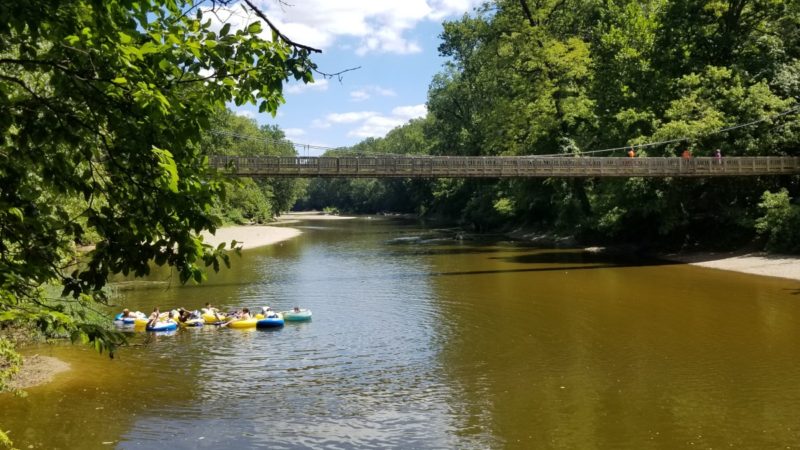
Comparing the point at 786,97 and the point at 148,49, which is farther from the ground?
the point at 786,97

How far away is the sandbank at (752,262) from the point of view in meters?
Result: 30.1

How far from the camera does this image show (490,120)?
52719 millimetres

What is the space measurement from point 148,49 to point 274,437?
29.8 ft

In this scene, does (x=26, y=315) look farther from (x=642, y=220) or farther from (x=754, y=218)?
(x=642, y=220)

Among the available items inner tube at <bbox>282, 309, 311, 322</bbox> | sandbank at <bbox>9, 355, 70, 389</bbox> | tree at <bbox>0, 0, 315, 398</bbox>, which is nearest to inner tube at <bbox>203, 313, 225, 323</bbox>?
inner tube at <bbox>282, 309, 311, 322</bbox>

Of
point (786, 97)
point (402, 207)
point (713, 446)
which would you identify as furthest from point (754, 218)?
point (402, 207)

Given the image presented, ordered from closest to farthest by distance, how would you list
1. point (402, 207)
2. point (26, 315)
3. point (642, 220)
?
1. point (26, 315)
2. point (642, 220)
3. point (402, 207)

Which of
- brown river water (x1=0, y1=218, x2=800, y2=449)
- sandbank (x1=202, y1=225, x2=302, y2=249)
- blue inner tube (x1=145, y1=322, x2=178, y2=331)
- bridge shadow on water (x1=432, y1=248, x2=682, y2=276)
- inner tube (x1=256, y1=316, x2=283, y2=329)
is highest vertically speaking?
sandbank (x1=202, y1=225, x2=302, y2=249)

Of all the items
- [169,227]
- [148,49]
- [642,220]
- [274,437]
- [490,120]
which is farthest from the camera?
[490,120]

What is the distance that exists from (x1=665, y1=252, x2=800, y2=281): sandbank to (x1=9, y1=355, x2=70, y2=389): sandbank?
2879 cm

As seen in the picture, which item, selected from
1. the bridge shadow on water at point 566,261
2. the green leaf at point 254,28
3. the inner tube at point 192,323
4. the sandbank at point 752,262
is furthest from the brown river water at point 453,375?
the green leaf at point 254,28

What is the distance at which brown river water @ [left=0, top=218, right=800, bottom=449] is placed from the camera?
11.5 m

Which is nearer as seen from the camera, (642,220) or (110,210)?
(110,210)

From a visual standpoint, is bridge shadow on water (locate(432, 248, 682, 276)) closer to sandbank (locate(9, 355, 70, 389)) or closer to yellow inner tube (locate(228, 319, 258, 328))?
yellow inner tube (locate(228, 319, 258, 328))
